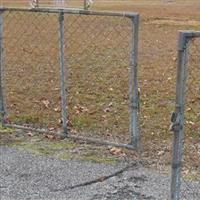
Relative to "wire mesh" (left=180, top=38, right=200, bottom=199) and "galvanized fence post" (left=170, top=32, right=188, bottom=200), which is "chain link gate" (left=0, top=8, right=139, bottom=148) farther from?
"galvanized fence post" (left=170, top=32, right=188, bottom=200)

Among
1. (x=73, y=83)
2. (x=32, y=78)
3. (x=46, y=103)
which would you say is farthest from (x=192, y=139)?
(x=32, y=78)

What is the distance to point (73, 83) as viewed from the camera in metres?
9.53

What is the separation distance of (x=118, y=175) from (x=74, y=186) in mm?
464

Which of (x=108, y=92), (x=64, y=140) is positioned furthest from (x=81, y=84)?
(x=64, y=140)

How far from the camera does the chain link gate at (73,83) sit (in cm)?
620

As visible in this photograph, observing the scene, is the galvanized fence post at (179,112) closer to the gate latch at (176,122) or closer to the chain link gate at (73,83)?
the gate latch at (176,122)

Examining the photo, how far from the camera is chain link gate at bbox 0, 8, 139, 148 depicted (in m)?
6.20

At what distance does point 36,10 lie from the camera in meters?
6.16

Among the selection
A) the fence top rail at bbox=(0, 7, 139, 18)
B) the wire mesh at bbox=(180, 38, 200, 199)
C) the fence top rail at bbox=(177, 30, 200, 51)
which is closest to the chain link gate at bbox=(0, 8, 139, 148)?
the fence top rail at bbox=(0, 7, 139, 18)

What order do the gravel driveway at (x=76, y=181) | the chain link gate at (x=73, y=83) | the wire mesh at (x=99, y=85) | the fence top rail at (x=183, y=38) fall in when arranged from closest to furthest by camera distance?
1. the fence top rail at (x=183, y=38)
2. the gravel driveway at (x=76, y=181)
3. the chain link gate at (x=73, y=83)
4. the wire mesh at (x=99, y=85)

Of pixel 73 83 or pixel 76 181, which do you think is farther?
pixel 73 83

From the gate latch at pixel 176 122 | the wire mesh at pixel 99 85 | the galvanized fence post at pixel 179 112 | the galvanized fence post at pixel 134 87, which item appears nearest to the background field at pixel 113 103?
the wire mesh at pixel 99 85

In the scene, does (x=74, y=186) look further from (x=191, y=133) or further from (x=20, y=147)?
(x=191, y=133)

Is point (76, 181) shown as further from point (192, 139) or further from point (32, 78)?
point (32, 78)
